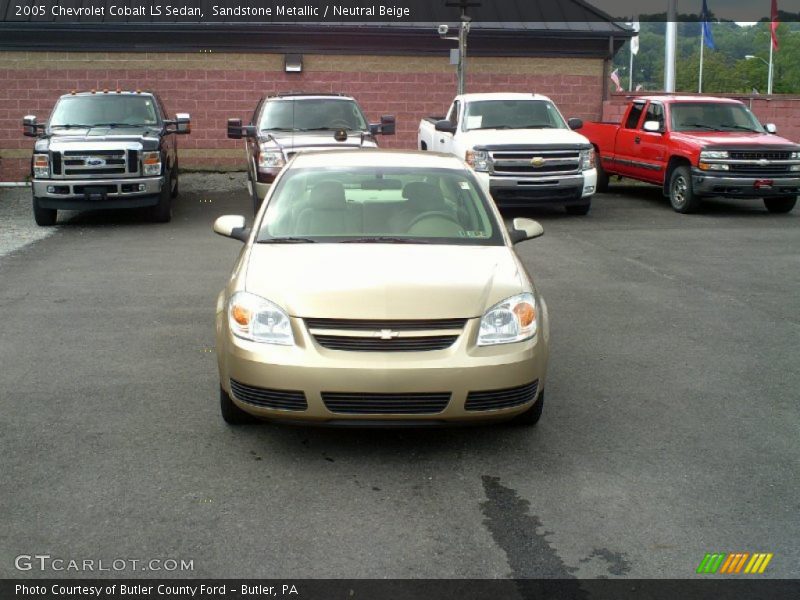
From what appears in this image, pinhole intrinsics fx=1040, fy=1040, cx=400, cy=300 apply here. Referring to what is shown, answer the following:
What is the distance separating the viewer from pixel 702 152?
16.7 m

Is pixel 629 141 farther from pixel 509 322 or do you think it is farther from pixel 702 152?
pixel 509 322

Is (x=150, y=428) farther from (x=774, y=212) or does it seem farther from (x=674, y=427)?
(x=774, y=212)

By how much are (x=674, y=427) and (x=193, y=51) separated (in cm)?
1974

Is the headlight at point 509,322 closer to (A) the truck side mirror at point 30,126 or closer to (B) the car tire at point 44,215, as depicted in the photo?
(B) the car tire at point 44,215

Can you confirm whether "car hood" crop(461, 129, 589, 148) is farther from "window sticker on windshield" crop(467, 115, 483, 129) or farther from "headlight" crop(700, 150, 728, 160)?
"headlight" crop(700, 150, 728, 160)

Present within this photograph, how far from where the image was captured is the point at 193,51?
2369 centimetres

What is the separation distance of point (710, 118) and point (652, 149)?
114cm

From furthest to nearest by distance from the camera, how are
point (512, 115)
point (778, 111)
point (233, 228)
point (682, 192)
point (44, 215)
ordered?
point (778, 111) < point (512, 115) < point (682, 192) < point (44, 215) < point (233, 228)

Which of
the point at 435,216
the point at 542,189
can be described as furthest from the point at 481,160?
the point at 435,216

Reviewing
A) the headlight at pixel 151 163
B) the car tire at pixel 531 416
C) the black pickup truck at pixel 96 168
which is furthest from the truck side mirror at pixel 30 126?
the car tire at pixel 531 416

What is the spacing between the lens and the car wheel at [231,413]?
5.86m
